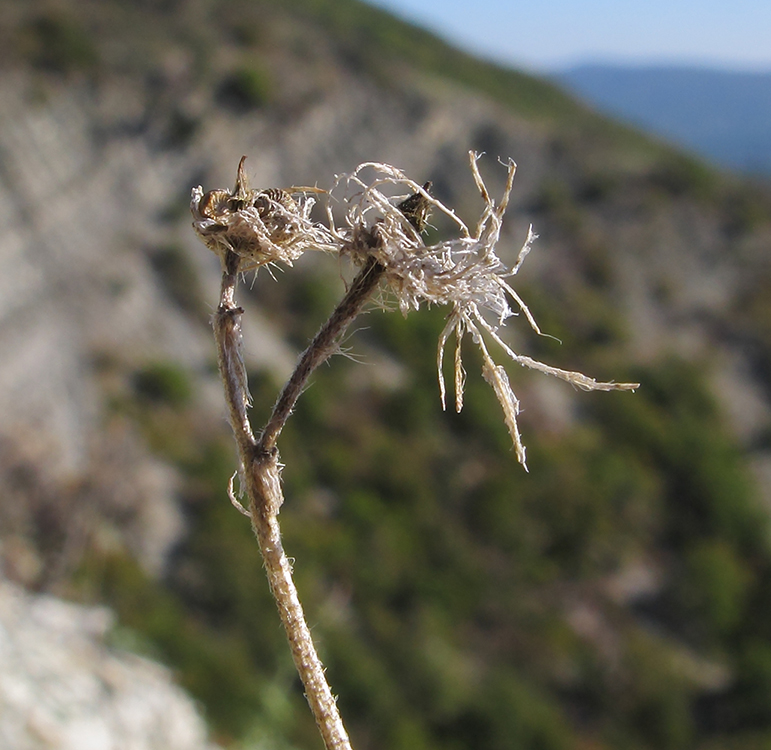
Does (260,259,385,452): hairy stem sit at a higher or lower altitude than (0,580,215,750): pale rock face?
lower

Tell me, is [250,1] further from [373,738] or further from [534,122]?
[373,738]

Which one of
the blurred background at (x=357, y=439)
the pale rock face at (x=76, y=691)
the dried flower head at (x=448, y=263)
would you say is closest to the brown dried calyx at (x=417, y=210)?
the dried flower head at (x=448, y=263)

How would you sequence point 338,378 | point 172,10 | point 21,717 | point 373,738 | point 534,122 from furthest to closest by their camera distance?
1. point 534,122
2. point 172,10
3. point 338,378
4. point 373,738
5. point 21,717

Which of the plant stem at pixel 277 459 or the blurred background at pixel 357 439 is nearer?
the plant stem at pixel 277 459

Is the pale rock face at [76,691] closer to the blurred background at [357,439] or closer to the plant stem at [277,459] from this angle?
the blurred background at [357,439]

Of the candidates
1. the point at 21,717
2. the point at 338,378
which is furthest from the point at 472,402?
the point at 21,717

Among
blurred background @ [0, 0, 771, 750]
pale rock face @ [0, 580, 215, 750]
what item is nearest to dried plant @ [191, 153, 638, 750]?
pale rock face @ [0, 580, 215, 750]

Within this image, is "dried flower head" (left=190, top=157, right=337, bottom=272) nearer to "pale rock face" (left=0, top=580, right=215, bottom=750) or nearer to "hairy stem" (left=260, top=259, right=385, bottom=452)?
"hairy stem" (left=260, top=259, right=385, bottom=452)
